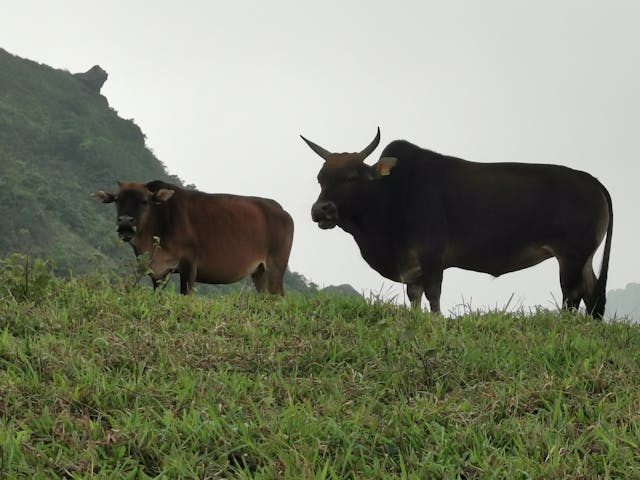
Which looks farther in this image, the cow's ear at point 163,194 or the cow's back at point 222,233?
the cow's back at point 222,233

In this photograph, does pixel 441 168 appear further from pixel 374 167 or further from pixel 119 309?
pixel 119 309

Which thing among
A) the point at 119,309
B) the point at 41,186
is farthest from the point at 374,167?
the point at 41,186

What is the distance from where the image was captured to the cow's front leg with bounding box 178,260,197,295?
25.8 feet

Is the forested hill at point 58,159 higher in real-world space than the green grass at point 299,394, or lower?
higher

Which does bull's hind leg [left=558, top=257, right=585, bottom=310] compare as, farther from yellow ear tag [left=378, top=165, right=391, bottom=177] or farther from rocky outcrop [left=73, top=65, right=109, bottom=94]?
rocky outcrop [left=73, top=65, right=109, bottom=94]

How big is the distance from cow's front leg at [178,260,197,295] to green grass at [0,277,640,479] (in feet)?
9.37

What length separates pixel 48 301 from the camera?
4777 millimetres

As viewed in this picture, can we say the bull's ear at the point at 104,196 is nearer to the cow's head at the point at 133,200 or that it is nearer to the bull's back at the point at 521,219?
the cow's head at the point at 133,200

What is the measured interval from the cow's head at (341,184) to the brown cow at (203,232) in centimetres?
149

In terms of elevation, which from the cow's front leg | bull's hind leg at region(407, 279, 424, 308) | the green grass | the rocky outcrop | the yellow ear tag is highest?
the rocky outcrop

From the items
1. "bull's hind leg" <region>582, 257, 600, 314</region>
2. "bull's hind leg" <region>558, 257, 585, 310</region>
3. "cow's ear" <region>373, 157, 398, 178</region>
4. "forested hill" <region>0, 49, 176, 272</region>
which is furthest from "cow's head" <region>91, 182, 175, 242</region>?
"forested hill" <region>0, 49, 176, 272</region>

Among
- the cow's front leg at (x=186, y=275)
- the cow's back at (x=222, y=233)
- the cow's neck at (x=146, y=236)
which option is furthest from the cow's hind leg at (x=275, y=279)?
the cow's neck at (x=146, y=236)

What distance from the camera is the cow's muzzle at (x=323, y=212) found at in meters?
7.20

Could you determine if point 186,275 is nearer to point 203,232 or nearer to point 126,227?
point 203,232
